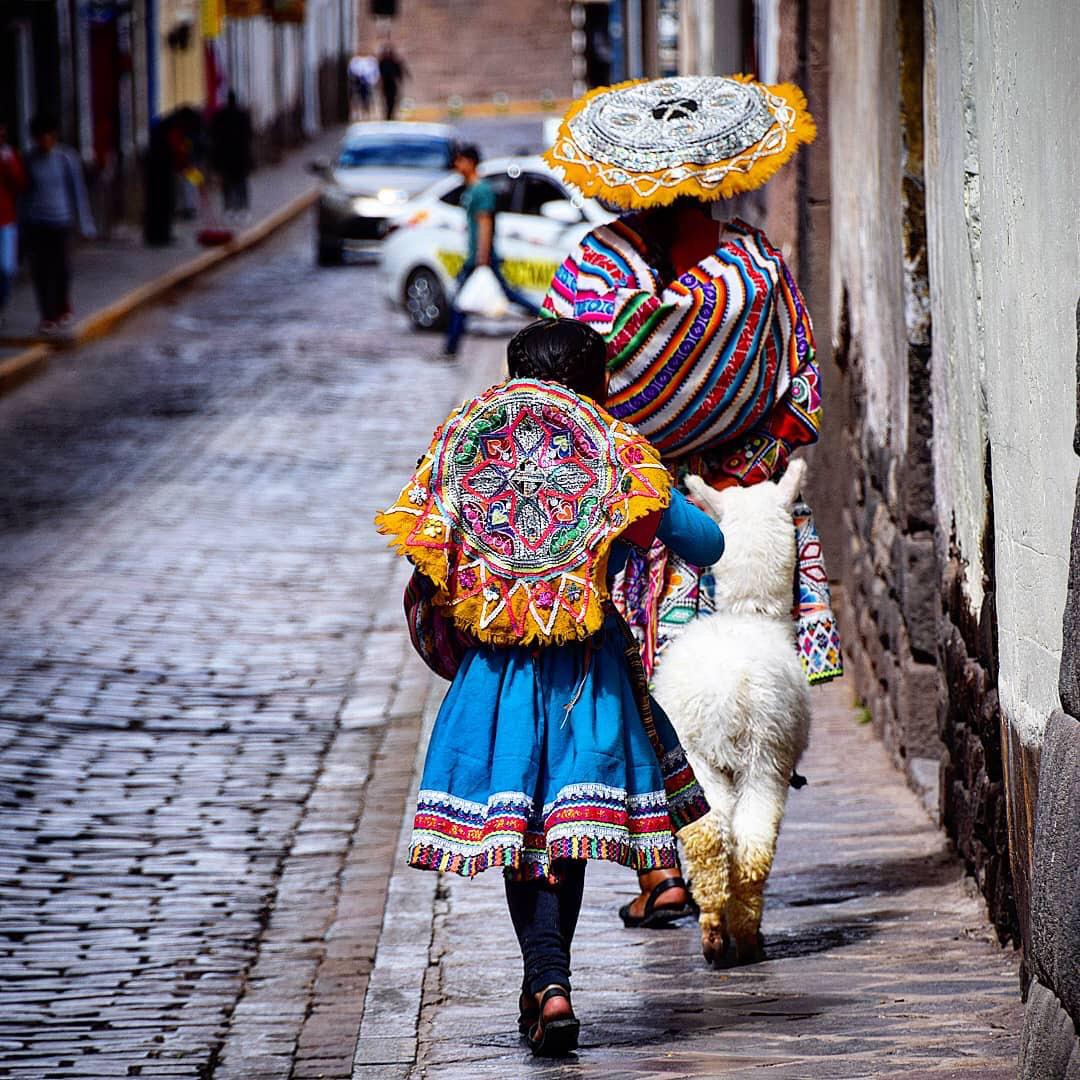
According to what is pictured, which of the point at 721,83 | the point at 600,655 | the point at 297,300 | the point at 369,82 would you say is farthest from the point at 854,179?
the point at 369,82

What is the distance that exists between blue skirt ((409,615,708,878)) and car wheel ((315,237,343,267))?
26.1 meters

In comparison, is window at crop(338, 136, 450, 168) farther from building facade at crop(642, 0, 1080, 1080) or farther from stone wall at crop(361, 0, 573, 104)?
stone wall at crop(361, 0, 573, 104)

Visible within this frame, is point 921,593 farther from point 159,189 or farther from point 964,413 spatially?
point 159,189

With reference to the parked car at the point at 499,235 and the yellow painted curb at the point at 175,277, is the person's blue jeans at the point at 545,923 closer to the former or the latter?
the parked car at the point at 499,235

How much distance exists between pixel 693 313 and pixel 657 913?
1626mm

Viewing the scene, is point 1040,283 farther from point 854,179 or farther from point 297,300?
point 297,300

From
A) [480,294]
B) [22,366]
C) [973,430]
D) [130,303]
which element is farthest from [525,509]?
[130,303]

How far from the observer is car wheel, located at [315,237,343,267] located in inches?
1213

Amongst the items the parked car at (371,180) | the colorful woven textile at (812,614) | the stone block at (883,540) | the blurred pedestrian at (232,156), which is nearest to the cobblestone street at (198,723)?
the colorful woven textile at (812,614)

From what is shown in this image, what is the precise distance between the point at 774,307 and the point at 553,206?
53.2ft

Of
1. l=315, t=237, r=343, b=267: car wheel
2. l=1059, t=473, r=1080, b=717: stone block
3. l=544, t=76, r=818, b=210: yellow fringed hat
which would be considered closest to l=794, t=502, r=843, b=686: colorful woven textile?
l=544, t=76, r=818, b=210: yellow fringed hat

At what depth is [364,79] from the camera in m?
63.3

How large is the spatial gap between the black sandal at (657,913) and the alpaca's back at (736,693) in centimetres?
73

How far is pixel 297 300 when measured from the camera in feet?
89.5
